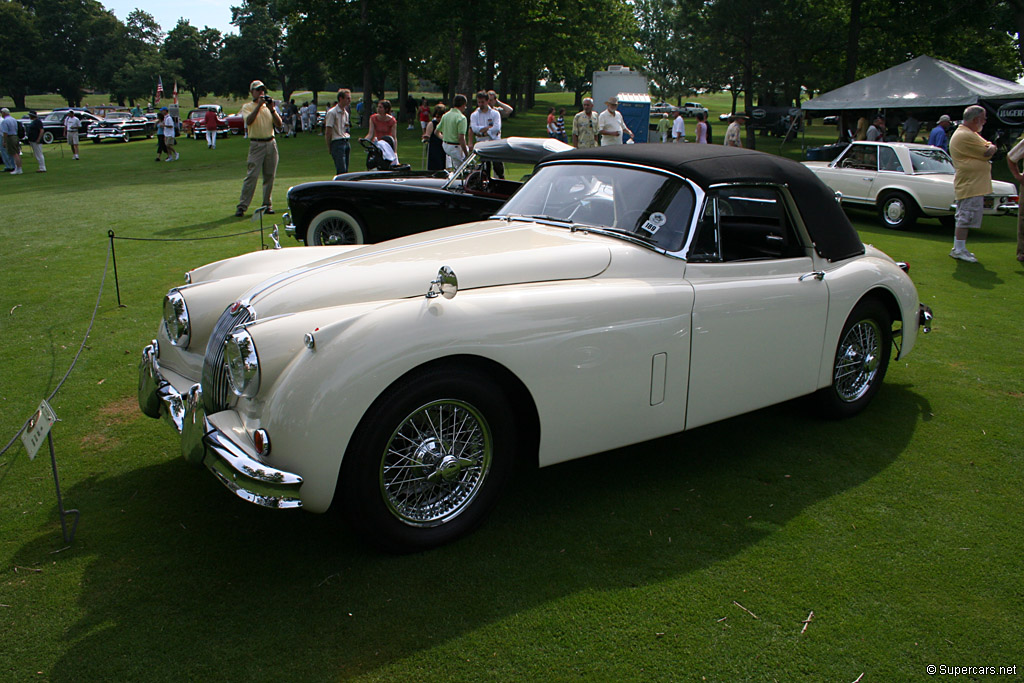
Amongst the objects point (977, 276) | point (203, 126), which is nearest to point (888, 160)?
point (977, 276)

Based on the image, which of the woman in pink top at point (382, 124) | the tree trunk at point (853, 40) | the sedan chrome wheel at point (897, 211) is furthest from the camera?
the tree trunk at point (853, 40)

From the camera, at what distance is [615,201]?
4.25 metres

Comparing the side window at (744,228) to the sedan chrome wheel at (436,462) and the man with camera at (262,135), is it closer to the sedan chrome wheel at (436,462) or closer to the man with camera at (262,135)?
the sedan chrome wheel at (436,462)

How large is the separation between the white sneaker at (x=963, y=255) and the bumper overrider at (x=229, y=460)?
10.9 meters

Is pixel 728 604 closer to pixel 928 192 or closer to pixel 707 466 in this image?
pixel 707 466

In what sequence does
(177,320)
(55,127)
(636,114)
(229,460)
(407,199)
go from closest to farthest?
(229,460)
(177,320)
(407,199)
(636,114)
(55,127)

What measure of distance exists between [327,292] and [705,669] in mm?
2290

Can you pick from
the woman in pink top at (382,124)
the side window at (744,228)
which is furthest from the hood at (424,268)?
the woman in pink top at (382,124)

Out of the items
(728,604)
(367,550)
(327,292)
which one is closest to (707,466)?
(728,604)

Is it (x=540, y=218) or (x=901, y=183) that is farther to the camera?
(x=901, y=183)

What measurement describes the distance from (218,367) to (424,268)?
108cm

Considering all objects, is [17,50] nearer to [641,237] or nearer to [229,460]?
[641,237]

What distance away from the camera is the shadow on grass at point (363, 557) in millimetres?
2711

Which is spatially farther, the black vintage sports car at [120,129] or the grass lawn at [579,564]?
the black vintage sports car at [120,129]
